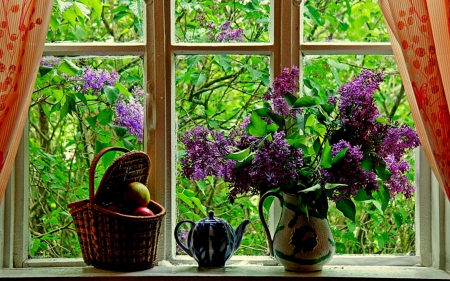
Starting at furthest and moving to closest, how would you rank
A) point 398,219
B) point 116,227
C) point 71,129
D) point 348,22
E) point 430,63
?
point 348,22, point 71,129, point 398,219, point 116,227, point 430,63

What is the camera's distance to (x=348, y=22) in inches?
95.0

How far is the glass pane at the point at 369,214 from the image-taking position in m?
2.14

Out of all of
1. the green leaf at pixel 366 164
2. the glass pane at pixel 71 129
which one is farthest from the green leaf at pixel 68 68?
the green leaf at pixel 366 164

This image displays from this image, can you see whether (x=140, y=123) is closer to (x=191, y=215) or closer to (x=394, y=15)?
(x=191, y=215)

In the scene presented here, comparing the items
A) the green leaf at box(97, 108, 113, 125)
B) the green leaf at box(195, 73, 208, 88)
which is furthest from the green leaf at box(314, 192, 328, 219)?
the green leaf at box(97, 108, 113, 125)

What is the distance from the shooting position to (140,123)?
6.73ft

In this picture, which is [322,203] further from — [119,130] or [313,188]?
[119,130]

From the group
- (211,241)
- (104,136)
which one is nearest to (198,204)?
(211,241)

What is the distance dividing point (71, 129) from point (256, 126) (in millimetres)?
786

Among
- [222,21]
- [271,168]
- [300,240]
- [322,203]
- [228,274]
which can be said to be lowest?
[228,274]

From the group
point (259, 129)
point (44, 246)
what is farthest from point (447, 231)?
point (44, 246)

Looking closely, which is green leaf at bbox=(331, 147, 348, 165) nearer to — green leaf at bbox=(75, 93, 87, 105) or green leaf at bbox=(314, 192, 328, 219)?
green leaf at bbox=(314, 192, 328, 219)

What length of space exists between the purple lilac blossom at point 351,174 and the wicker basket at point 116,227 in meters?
0.50

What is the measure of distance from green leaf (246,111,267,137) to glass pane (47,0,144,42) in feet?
1.79
